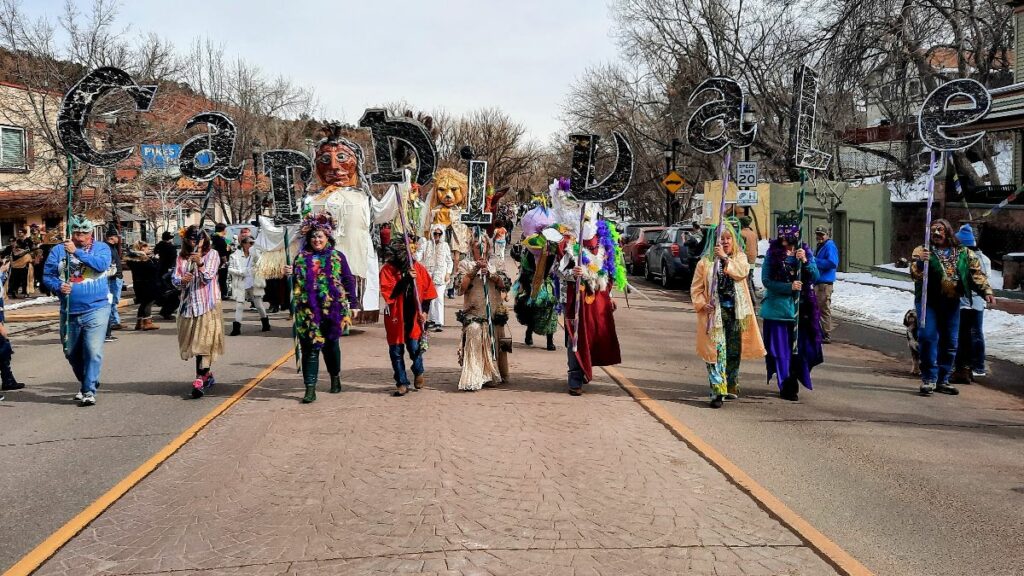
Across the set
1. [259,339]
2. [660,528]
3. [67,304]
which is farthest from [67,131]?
[660,528]

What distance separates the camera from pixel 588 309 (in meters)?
8.99

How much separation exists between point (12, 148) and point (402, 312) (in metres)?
24.5

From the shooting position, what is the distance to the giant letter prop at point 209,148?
10.1 meters

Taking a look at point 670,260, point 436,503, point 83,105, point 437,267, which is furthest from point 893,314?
point 83,105

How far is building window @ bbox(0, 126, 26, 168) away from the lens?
27578mm

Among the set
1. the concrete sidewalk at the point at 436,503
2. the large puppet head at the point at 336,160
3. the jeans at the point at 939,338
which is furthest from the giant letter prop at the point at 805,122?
the large puppet head at the point at 336,160

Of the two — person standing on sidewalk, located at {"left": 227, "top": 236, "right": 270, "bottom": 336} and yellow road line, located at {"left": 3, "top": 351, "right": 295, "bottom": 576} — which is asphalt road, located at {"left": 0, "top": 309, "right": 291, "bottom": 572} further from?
person standing on sidewalk, located at {"left": 227, "top": 236, "right": 270, "bottom": 336}

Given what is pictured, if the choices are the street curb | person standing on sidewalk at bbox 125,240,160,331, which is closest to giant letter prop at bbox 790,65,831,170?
person standing on sidewalk at bbox 125,240,160,331

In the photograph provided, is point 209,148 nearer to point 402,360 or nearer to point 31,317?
point 402,360

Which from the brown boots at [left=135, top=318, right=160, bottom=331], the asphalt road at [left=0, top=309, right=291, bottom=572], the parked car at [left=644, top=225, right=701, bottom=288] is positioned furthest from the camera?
the parked car at [left=644, top=225, right=701, bottom=288]

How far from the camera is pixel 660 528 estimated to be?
4996 mm

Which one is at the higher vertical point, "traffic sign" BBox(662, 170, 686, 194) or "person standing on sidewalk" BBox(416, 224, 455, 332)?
"traffic sign" BBox(662, 170, 686, 194)

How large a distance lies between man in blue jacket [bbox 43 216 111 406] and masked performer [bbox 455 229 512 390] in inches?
141

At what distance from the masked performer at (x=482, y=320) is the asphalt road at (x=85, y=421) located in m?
2.54
